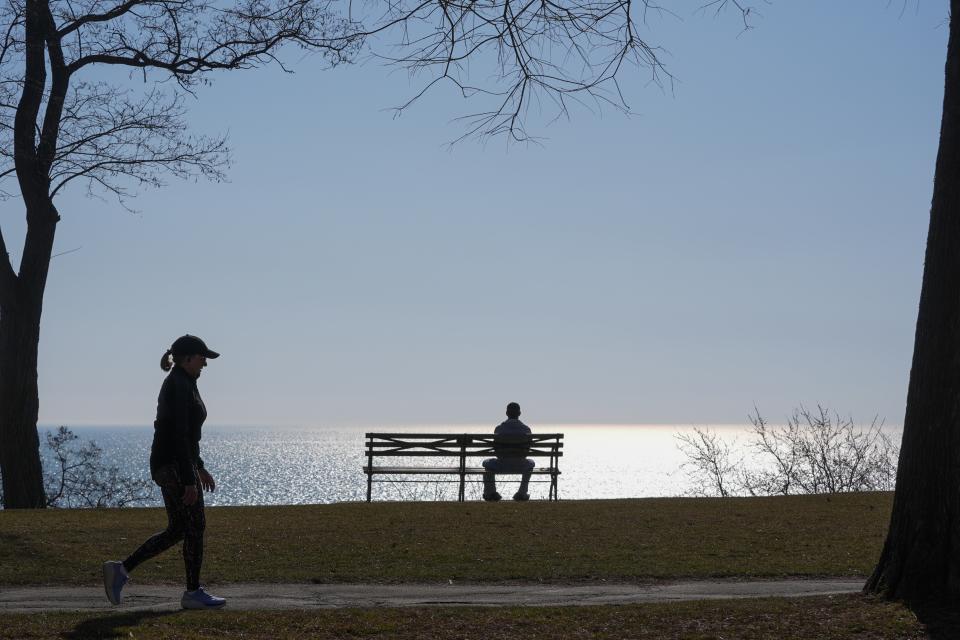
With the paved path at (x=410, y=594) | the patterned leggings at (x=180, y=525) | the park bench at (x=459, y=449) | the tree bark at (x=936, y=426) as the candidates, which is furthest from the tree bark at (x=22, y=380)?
the tree bark at (x=936, y=426)

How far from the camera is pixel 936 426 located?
7.96 meters

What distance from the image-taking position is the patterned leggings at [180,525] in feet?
26.2

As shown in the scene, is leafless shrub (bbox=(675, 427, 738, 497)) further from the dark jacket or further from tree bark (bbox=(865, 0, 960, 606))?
the dark jacket

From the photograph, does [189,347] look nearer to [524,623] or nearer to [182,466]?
[182,466]

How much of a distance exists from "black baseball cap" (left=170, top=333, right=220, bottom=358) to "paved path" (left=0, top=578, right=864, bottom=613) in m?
1.87

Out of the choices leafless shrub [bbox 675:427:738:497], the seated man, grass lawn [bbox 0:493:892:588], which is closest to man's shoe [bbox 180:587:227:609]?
grass lawn [bbox 0:493:892:588]

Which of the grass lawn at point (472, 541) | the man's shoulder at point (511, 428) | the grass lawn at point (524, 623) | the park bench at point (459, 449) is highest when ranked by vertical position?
the man's shoulder at point (511, 428)

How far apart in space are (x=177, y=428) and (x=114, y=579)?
1.28 m

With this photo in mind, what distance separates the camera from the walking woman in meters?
7.96

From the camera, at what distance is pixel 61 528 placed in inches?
517

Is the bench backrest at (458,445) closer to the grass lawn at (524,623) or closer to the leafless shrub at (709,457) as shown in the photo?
the leafless shrub at (709,457)

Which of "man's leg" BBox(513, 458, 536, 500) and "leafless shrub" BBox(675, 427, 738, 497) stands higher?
"leafless shrub" BBox(675, 427, 738, 497)

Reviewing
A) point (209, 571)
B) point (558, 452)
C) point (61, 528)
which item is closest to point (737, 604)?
point (209, 571)

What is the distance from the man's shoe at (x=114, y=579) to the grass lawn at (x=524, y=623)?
390mm
